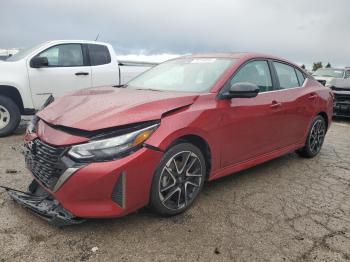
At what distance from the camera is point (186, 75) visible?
4242 mm

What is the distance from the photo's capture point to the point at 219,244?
3004mm

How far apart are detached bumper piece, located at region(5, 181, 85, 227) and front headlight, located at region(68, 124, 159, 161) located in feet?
1.67

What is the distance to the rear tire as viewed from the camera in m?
5.53

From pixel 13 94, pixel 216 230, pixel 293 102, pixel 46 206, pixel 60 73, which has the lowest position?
pixel 216 230

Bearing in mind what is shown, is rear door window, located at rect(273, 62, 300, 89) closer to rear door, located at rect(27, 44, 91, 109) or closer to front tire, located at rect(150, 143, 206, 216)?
front tire, located at rect(150, 143, 206, 216)

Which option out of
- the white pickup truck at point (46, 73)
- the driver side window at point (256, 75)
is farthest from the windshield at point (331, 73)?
the driver side window at point (256, 75)

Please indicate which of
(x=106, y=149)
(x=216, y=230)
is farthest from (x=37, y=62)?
(x=216, y=230)

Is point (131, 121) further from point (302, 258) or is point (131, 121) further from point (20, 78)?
point (20, 78)

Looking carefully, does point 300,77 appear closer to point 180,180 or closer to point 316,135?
point 316,135

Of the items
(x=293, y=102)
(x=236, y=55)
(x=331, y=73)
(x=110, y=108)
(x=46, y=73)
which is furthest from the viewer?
(x=331, y=73)

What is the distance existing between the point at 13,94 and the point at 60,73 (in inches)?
35.3

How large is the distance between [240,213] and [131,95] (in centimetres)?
158

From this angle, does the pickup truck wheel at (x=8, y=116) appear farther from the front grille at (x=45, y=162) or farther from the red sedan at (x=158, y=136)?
the front grille at (x=45, y=162)

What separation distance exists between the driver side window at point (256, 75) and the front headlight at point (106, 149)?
61.6 inches
